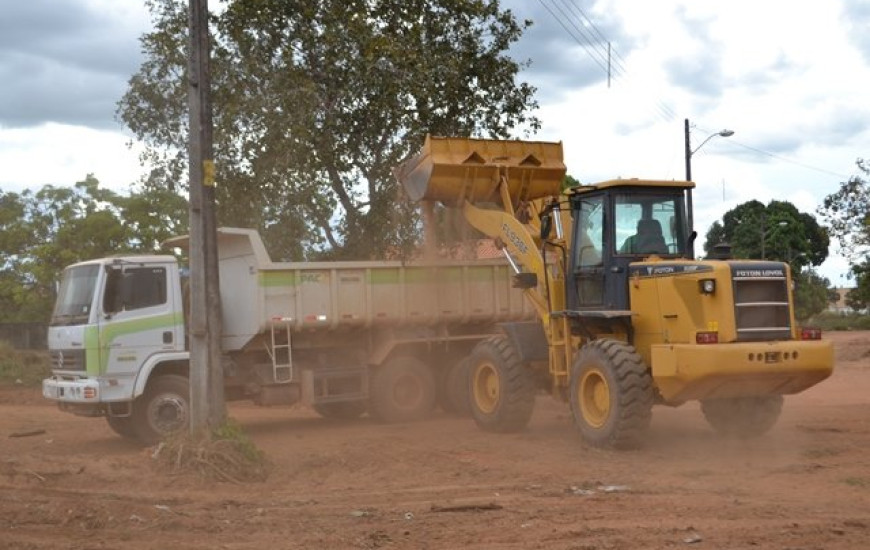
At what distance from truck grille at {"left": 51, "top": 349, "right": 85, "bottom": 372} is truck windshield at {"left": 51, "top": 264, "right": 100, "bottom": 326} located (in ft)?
1.34

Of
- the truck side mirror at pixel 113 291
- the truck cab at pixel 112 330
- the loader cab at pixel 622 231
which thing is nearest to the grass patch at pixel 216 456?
the truck cab at pixel 112 330

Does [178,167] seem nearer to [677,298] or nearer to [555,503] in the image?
[677,298]

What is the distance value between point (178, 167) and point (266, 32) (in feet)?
12.5

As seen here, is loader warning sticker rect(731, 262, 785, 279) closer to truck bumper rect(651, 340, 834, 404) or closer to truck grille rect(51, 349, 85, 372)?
truck bumper rect(651, 340, 834, 404)

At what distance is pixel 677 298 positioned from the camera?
37.5ft

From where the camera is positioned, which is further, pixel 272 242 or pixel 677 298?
pixel 272 242

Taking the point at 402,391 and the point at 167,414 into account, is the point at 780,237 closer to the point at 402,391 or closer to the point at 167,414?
the point at 402,391

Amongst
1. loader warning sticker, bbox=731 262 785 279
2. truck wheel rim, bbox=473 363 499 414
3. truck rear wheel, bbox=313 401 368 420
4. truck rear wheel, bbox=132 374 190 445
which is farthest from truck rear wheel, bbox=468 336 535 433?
truck rear wheel, bbox=132 374 190 445

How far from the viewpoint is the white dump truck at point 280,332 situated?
1356cm

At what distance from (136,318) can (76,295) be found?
0.93m

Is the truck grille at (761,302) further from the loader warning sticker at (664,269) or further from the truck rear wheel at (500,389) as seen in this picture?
the truck rear wheel at (500,389)

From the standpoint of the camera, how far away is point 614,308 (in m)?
12.2

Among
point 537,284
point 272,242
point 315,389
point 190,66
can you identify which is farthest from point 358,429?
point 190,66

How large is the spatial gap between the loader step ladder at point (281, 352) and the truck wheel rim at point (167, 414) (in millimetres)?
1518
